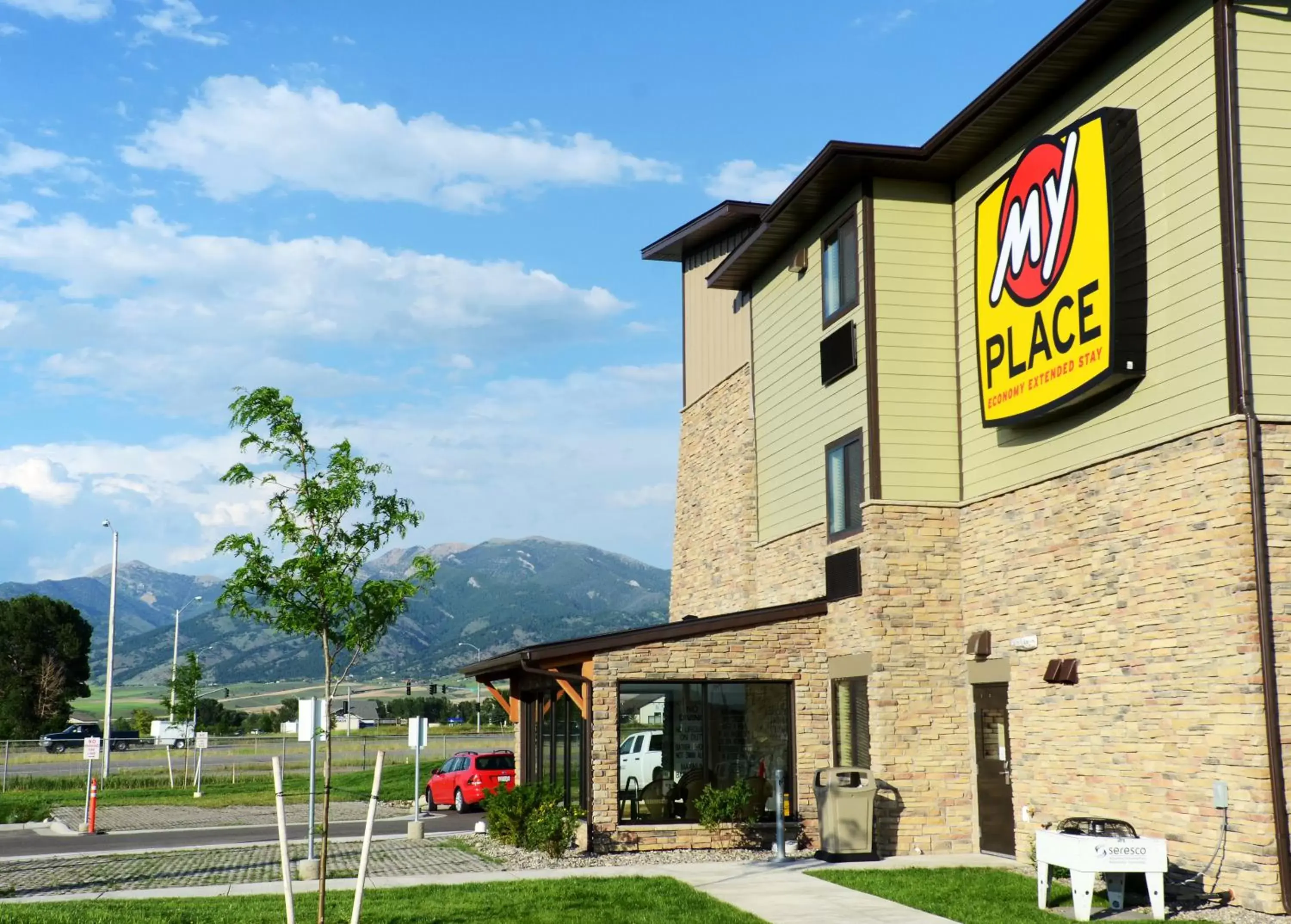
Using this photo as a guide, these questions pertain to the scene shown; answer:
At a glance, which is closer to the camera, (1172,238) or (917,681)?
(1172,238)

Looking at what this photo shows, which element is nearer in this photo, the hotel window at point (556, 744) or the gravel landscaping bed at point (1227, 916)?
the gravel landscaping bed at point (1227, 916)

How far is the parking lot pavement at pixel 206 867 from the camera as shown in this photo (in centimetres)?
1861

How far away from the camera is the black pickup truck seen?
248ft

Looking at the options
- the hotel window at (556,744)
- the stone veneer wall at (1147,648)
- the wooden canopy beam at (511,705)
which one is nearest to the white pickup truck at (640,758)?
the hotel window at (556,744)

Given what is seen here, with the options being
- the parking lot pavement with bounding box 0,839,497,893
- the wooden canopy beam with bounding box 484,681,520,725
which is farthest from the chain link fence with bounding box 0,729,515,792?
the parking lot pavement with bounding box 0,839,497,893

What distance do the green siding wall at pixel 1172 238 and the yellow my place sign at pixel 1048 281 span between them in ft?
1.42

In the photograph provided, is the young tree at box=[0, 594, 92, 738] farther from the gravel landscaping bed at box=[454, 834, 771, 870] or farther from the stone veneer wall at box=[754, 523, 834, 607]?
the gravel landscaping bed at box=[454, 834, 771, 870]

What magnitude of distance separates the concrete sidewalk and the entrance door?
1.20 ft

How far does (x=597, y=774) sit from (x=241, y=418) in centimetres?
918

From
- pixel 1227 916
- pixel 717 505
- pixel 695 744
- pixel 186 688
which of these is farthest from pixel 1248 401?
pixel 186 688

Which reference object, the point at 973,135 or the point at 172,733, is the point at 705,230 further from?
the point at 172,733

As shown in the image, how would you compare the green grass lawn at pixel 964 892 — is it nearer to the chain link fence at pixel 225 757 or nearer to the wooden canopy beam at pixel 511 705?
the wooden canopy beam at pixel 511 705

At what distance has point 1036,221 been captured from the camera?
17.9 m

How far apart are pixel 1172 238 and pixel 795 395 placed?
9.73 metres
